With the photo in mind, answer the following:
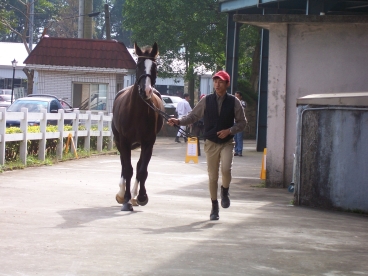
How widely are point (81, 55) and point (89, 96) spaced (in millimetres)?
1870

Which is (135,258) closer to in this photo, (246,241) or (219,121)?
(246,241)

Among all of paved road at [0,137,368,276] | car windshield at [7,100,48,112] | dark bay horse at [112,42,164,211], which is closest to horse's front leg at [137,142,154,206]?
dark bay horse at [112,42,164,211]

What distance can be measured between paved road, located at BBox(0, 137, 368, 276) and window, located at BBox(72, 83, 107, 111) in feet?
60.7

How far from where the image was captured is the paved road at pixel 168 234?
6.64 meters

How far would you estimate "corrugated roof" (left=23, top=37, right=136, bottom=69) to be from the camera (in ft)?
108

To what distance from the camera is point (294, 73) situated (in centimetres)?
1530

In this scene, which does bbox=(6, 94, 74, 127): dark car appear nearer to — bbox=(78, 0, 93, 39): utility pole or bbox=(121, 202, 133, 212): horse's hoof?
bbox=(78, 0, 93, 39): utility pole

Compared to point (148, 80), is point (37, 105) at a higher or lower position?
lower

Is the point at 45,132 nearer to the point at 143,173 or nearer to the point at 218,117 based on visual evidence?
the point at 143,173

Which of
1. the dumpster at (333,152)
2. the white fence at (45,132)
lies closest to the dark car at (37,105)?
the white fence at (45,132)

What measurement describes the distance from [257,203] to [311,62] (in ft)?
12.8

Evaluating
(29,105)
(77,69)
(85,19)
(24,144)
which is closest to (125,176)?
(24,144)

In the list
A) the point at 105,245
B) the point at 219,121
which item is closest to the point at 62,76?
the point at 219,121

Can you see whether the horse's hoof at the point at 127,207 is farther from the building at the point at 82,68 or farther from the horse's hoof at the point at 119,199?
the building at the point at 82,68
